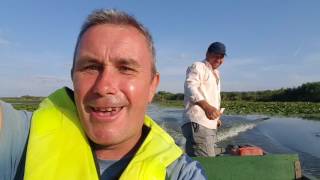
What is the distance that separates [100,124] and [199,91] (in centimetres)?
347

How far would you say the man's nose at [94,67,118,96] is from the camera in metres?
1.69

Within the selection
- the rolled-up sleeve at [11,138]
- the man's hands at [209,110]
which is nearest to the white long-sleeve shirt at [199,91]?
the man's hands at [209,110]

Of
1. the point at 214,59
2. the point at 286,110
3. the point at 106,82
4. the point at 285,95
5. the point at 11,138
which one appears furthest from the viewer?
the point at 285,95

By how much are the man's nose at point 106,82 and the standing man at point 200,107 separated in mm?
3221

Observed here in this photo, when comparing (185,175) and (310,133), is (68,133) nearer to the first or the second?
(185,175)

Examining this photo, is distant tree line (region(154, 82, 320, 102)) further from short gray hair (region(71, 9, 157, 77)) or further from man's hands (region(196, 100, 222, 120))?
short gray hair (region(71, 9, 157, 77))

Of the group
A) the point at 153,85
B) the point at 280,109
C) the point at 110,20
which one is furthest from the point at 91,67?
the point at 280,109

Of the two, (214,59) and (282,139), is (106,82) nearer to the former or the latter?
(214,59)

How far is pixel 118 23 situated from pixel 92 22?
12cm

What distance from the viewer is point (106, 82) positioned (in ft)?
5.62

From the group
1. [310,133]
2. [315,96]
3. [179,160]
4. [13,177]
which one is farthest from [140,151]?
[315,96]

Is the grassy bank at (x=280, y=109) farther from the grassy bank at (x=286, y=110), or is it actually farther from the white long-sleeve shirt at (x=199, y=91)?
the white long-sleeve shirt at (x=199, y=91)

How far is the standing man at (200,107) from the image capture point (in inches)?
198

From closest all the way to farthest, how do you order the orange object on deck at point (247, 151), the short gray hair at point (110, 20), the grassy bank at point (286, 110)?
the short gray hair at point (110, 20), the orange object on deck at point (247, 151), the grassy bank at point (286, 110)
